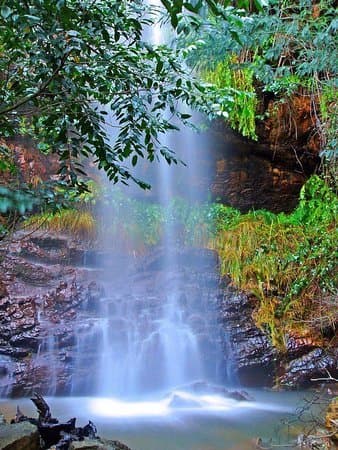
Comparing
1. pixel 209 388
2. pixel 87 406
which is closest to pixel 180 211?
pixel 209 388

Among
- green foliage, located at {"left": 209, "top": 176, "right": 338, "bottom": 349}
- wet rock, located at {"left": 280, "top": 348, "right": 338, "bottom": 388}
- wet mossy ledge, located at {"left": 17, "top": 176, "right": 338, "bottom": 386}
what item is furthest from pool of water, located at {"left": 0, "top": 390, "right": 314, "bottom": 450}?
green foliage, located at {"left": 209, "top": 176, "right": 338, "bottom": 349}

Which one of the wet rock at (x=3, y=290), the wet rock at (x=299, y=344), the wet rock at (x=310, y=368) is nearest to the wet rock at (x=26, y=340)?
the wet rock at (x=3, y=290)

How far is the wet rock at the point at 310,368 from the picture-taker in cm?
477

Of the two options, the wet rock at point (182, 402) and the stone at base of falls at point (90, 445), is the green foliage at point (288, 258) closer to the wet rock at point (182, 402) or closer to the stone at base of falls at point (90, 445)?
the wet rock at point (182, 402)

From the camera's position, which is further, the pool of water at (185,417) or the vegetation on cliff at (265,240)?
the vegetation on cliff at (265,240)

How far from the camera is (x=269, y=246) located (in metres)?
6.23

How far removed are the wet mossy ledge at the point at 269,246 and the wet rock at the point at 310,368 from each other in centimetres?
3

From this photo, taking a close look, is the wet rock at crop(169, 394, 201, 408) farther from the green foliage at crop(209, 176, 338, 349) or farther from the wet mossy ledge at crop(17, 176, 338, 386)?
the green foliage at crop(209, 176, 338, 349)

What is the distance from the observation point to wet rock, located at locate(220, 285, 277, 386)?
16.3 ft

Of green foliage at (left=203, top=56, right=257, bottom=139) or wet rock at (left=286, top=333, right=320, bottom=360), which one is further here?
green foliage at (left=203, top=56, right=257, bottom=139)

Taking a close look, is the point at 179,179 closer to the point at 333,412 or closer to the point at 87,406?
the point at 87,406

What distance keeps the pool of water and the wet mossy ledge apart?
2.98 ft

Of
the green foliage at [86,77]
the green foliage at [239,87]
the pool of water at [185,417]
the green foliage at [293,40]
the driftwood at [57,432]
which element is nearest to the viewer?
the green foliage at [86,77]

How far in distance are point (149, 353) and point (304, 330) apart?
1962 mm
